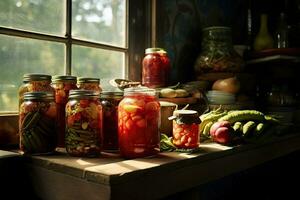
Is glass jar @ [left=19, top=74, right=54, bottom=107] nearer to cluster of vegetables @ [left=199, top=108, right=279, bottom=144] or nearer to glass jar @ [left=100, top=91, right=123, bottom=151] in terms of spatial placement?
glass jar @ [left=100, top=91, right=123, bottom=151]

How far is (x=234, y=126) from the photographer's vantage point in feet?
3.34

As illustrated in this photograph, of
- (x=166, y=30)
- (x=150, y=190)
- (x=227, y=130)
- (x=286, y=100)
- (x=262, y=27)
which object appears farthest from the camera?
(x=262, y=27)

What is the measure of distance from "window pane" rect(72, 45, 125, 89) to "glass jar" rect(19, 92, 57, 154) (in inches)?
13.6

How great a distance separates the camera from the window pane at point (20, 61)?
37.4 inches

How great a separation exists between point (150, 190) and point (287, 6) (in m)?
1.80

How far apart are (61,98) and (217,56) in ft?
2.44

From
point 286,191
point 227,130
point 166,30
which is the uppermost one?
point 166,30

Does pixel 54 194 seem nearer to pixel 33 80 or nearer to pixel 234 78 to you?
pixel 33 80

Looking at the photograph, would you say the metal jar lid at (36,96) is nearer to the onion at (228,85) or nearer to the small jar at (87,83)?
the small jar at (87,83)

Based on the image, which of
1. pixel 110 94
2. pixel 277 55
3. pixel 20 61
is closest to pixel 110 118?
pixel 110 94

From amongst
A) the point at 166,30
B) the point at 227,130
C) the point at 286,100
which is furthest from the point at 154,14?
the point at 286,100

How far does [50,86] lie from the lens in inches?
33.7

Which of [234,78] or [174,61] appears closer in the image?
[234,78]

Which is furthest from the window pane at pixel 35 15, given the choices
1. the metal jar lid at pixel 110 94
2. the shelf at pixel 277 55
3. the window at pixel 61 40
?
the shelf at pixel 277 55
